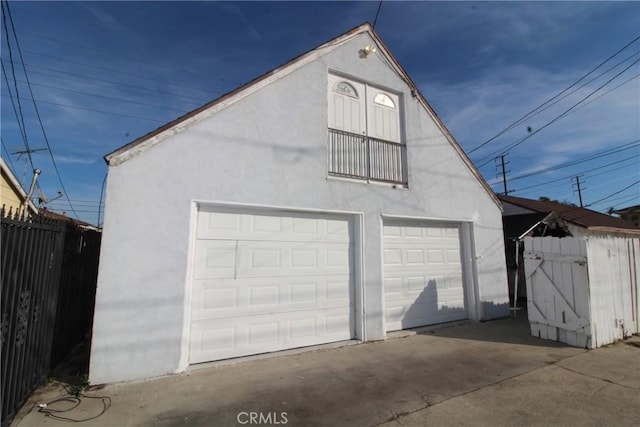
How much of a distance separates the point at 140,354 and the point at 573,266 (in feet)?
23.9

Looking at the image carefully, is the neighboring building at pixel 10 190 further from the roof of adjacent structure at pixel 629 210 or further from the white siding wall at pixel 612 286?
the roof of adjacent structure at pixel 629 210

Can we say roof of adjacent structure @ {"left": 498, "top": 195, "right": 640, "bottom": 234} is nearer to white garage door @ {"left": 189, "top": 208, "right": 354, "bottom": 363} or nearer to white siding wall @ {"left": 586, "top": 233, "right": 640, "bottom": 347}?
white siding wall @ {"left": 586, "top": 233, "right": 640, "bottom": 347}

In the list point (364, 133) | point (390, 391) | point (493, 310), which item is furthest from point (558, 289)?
point (364, 133)

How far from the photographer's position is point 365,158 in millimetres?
6605

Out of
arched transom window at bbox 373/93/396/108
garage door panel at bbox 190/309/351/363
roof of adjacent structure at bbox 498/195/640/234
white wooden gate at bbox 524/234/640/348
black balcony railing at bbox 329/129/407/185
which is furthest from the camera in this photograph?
roof of adjacent structure at bbox 498/195/640/234

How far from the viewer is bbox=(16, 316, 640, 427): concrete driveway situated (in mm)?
3258

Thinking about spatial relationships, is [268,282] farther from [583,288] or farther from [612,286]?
[612,286]


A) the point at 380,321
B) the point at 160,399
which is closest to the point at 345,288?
the point at 380,321

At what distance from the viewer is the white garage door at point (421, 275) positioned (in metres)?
6.67

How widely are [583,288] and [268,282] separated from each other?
556 cm

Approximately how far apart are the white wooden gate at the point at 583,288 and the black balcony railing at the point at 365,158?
3198 millimetres

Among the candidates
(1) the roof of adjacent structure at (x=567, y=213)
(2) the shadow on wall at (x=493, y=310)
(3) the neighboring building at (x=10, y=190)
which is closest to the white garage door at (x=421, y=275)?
(2) the shadow on wall at (x=493, y=310)

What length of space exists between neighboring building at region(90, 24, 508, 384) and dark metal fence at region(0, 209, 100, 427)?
0.64 m

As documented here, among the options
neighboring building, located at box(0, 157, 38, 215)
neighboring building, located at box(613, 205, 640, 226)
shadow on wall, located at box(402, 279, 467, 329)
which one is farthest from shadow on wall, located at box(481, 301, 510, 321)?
neighboring building, located at box(613, 205, 640, 226)
